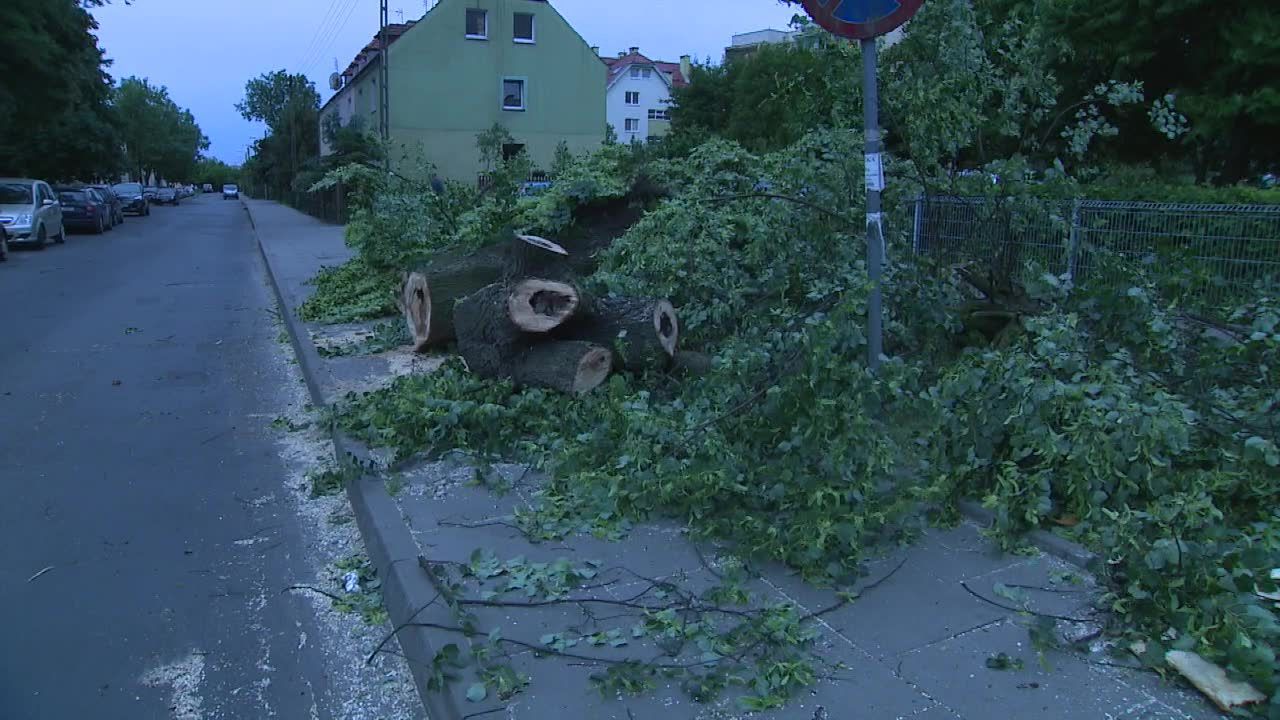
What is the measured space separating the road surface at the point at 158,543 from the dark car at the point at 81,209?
21.2m

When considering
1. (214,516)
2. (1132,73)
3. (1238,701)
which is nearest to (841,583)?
(1238,701)

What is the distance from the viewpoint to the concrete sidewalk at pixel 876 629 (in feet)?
10.2

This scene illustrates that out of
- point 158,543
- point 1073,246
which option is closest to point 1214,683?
point 1073,246

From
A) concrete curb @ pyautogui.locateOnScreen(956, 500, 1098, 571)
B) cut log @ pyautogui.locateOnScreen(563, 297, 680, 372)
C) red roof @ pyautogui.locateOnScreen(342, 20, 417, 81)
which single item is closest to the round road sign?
concrete curb @ pyautogui.locateOnScreen(956, 500, 1098, 571)

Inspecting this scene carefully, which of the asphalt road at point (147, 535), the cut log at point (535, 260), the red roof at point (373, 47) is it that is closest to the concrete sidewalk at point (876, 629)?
the asphalt road at point (147, 535)

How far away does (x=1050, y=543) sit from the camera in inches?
168

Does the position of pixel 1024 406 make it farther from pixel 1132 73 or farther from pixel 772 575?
pixel 1132 73

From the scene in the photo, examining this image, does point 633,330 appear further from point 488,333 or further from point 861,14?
point 861,14

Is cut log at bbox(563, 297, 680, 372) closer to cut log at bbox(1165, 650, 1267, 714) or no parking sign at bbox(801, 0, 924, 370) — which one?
no parking sign at bbox(801, 0, 924, 370)

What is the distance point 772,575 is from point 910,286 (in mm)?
2694

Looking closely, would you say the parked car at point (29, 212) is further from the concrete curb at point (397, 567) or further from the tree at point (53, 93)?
the concrete curb at point (397, 567)

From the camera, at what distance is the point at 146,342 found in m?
10.7

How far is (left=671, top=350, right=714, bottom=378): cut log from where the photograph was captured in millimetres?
6980

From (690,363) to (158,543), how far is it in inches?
145
